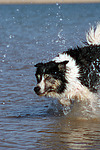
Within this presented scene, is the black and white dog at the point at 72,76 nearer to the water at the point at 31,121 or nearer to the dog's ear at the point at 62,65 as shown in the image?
the dog's ear at the point at 62,65

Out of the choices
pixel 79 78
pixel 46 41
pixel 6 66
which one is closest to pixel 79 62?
pixel 79 78

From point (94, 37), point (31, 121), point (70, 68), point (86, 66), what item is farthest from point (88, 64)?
point (31, 121)

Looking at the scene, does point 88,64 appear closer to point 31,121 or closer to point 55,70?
point 55,70

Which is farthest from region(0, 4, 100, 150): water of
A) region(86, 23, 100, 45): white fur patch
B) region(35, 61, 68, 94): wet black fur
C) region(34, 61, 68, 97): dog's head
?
region(35, 61, 68, 94): wet black fur

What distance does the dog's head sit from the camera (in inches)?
238

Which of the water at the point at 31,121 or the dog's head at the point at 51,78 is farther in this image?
the dog's head at the point at 51,78

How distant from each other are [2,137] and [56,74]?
1.40 metres

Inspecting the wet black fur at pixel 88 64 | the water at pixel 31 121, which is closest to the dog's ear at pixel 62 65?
the wet black fur at pixel 88 64

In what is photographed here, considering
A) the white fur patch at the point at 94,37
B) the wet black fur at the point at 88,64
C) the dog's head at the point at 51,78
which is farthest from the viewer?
the white fur patch at the point at 94,37

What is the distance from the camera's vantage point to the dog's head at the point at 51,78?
19.9 ft

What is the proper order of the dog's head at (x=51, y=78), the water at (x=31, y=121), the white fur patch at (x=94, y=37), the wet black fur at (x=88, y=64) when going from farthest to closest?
1. the white fur patch at (x=94, y=37)
2. the wet black fur at (x=88, y=64)
3. the dog's head at (x=51, y=78)
4. the water at (x=31, y=121)

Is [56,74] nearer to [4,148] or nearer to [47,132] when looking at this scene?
[47,132]

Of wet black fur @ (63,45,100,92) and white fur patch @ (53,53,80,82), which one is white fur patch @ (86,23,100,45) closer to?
wet black fur @ (63,45,100,92)

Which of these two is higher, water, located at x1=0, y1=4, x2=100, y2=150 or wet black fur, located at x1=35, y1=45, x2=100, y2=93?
wet black fur, located at x1=35, y1=45, x2=100, y2=93
